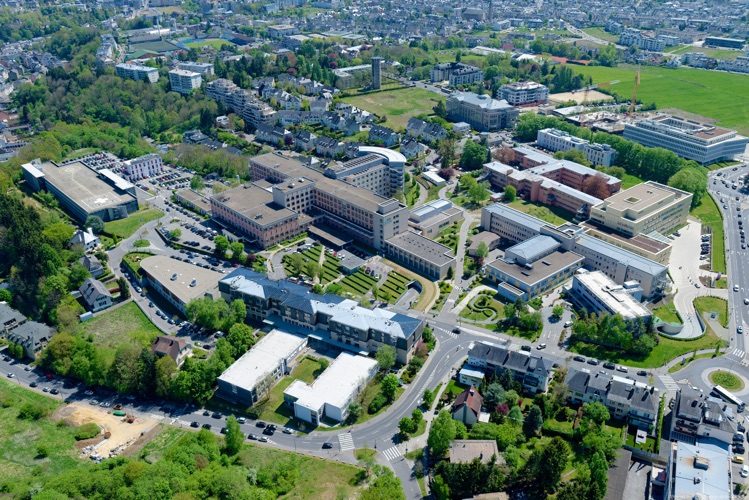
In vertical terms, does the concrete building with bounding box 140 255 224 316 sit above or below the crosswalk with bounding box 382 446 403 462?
above

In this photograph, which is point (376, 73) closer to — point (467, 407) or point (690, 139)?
point (690, 139)

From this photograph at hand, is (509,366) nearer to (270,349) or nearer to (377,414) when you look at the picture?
(377,414)

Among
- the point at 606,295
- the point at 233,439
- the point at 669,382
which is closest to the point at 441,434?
the point at 233,439

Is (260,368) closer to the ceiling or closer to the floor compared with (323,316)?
closer to the floor

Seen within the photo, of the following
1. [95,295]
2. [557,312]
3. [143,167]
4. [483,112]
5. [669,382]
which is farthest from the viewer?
[483,112]

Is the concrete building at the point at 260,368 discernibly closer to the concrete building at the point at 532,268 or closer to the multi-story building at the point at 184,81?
the concrete building at the point at 532,268

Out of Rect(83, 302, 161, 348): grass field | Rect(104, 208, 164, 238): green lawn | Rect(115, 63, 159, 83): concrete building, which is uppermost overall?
Rect(115, 63, 159, 83): concrete building

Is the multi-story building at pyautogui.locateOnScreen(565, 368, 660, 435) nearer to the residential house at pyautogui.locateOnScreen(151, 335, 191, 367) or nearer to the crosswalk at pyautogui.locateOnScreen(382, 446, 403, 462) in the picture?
the crosswalk at pyautogui.locateOnScreen(382, 446, 403, 462)

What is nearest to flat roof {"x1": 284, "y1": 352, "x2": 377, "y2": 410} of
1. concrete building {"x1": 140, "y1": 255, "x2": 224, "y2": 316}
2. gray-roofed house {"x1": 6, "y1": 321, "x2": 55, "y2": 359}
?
concrete building {"x1": 140, "y1": 255, "x2": 224, "y2": 316}
